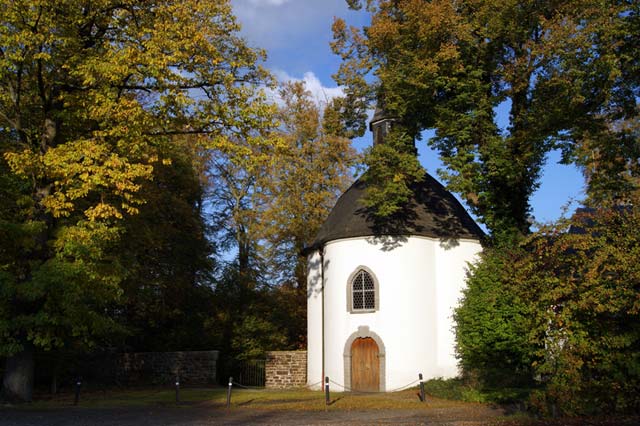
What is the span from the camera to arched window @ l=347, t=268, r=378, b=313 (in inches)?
939

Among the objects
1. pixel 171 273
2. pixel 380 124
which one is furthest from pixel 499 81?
pixel 171 273

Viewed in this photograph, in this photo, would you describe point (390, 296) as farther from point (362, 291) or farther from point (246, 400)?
point (246, 400)

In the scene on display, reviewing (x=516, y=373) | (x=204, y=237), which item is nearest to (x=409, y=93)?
(x=516, y=373)

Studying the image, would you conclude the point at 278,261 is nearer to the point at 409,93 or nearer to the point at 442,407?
the point at 409,93

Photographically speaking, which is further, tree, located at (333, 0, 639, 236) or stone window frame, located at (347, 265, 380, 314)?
stone window frame, located at (347, 265, 380, 314)

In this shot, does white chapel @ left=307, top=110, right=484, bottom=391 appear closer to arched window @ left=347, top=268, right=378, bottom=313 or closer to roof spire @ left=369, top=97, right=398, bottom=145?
arched window @ left=347, top=268, right=378, bottom=313

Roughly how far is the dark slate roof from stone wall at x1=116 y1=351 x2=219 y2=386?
23.5 ft

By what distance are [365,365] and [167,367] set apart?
28.9ft

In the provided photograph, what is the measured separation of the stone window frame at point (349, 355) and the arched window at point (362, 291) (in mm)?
801

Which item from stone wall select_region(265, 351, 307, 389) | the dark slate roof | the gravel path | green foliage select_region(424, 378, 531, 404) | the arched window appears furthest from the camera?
stone wall select_region(265, 351, 307, 389)

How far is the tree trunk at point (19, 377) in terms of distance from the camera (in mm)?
17055

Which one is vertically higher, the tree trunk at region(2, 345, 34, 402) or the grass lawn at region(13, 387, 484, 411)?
the tree trunk at region(2, 345, 34, 402)

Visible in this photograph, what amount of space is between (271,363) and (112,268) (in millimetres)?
12254

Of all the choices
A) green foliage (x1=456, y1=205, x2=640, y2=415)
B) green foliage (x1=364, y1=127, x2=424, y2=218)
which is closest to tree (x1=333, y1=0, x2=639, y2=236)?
green foliage (x1=364, y1=127, x2=424, y2=218)
